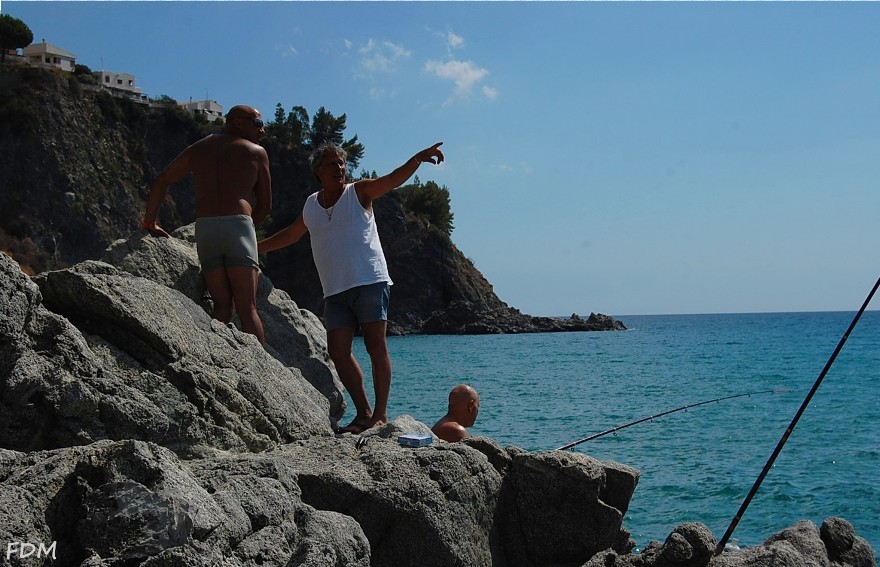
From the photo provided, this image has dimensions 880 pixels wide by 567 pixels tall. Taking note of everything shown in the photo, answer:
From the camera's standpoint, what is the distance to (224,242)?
20.1 feet

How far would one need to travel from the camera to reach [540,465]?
4.62 meters

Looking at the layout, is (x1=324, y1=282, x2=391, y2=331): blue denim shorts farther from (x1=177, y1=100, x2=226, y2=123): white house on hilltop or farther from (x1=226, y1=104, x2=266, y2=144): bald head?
(x1=177, y1=100, x2=226, y2=123): white house on hilltop

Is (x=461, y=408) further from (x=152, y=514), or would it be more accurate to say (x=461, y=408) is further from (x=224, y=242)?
(x=152, y=514)

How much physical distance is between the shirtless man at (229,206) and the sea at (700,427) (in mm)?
2961

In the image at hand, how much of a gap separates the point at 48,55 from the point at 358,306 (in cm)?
7167

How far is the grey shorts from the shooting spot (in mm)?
6117

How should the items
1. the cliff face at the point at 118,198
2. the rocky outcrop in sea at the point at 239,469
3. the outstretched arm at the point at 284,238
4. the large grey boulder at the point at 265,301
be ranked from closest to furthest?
the rocky outcrop in sea at the point at 239,469 < the outstretched arm at the point at 284,238 < the large grey boulder at the point at 265,301 < the cliff face at the point at 118,198

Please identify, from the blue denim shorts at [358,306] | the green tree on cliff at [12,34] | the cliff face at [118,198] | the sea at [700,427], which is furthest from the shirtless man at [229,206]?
the green tree on cliff at [12,34]

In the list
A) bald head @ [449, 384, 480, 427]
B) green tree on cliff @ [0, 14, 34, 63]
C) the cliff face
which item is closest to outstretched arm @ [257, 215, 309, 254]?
bald head @ [449, 384, 480, 427]

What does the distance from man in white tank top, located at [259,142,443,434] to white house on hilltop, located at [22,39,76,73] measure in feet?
225

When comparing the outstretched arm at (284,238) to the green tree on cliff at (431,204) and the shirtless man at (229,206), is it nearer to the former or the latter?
the shirtless man at (229,206)

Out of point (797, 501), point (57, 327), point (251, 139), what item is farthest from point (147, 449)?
point (797, 501)

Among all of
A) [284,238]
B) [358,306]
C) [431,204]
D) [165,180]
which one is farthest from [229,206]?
[431,204]

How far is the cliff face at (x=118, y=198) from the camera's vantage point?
5109 cm
